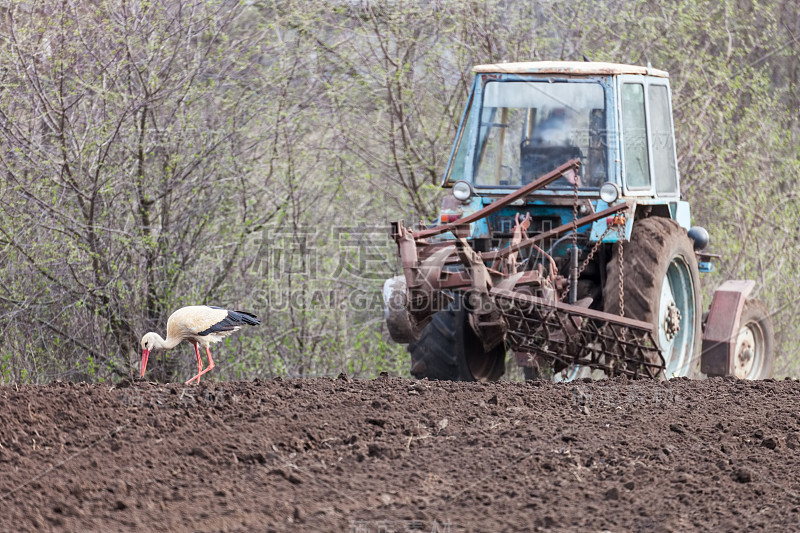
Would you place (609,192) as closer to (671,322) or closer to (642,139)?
(642,139)

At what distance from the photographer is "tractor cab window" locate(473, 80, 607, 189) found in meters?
8.00

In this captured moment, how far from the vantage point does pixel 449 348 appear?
7898 mm

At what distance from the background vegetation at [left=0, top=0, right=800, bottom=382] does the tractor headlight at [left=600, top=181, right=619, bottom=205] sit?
435 centimetres

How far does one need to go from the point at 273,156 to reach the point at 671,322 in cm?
505

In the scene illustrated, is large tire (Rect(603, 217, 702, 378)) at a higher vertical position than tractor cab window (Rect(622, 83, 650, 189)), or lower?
lower

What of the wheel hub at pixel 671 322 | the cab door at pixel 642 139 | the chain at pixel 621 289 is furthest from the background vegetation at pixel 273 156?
the chain at pixel 621 289

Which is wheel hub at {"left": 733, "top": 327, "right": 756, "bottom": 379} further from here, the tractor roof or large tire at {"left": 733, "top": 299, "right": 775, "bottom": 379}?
the tractor roof

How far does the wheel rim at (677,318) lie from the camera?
8039 millimetres

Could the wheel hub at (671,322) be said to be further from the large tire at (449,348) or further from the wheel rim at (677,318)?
the large tire at (449,348)

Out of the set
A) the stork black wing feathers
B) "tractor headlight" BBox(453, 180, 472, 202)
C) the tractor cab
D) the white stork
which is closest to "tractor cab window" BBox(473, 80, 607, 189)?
the tractor cab

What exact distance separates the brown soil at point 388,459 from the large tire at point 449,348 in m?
1.84

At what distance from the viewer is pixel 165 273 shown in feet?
33.1

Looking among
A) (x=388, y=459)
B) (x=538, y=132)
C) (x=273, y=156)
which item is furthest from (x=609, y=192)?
(x=273, y=156)

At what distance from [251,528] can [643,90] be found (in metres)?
5.77
